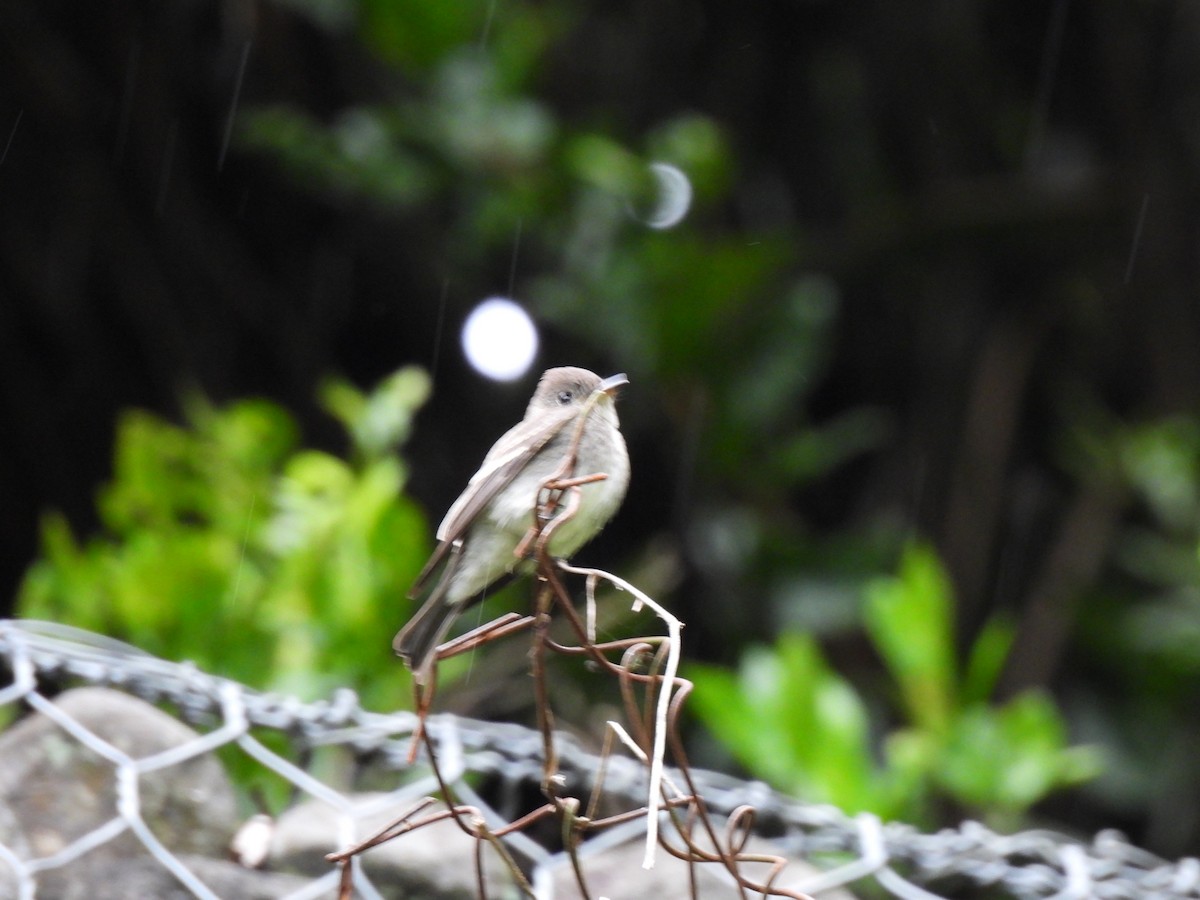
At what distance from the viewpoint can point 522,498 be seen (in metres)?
1.64

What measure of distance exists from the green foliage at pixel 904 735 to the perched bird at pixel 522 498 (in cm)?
106

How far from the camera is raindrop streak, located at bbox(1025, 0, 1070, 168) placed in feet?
15.2

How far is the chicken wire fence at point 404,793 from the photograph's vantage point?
144cm

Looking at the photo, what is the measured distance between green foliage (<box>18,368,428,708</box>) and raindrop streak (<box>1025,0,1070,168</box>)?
9.11 feet

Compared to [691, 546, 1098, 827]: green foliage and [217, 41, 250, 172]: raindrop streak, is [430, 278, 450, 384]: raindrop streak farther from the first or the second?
[691, 546, 1098, 827]: green foliage

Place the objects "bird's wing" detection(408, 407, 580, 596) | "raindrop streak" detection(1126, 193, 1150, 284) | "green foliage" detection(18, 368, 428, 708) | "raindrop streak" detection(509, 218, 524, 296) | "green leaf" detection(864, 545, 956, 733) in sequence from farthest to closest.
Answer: "raindrop streak" detection(1126, 193, 1150, 284) < "raindrop streak" detection(509, 218, 524, 296) < "green leaf" detection(864, 545, 956, 733) < "green foliage" detection(18, 368, 428, 708) < "bird's wing" detection(408, 407, 580, 596)

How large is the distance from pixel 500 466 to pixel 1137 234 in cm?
331

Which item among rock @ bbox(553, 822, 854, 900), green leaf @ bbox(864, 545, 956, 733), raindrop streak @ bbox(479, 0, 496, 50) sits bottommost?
rock @ bbox(553, 822, 854, 900)

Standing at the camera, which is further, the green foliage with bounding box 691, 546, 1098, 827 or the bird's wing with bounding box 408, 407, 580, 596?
the green foliage with bounding box 691, 546, 1098, 827

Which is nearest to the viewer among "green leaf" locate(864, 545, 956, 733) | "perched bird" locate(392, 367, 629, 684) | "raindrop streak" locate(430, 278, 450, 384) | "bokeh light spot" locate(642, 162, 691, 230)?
"perched bird" locate(392, 367, 629, 684)

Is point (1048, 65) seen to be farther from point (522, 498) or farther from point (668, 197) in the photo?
point (522, 498)

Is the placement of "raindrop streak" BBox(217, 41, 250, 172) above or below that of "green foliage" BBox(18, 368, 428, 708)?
above

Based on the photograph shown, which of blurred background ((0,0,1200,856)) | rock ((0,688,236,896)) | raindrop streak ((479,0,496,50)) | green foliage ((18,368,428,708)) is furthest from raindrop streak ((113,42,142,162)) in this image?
rock ((0,688,236,896))

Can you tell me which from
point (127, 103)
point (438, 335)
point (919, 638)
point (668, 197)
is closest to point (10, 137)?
point (127, 103)
